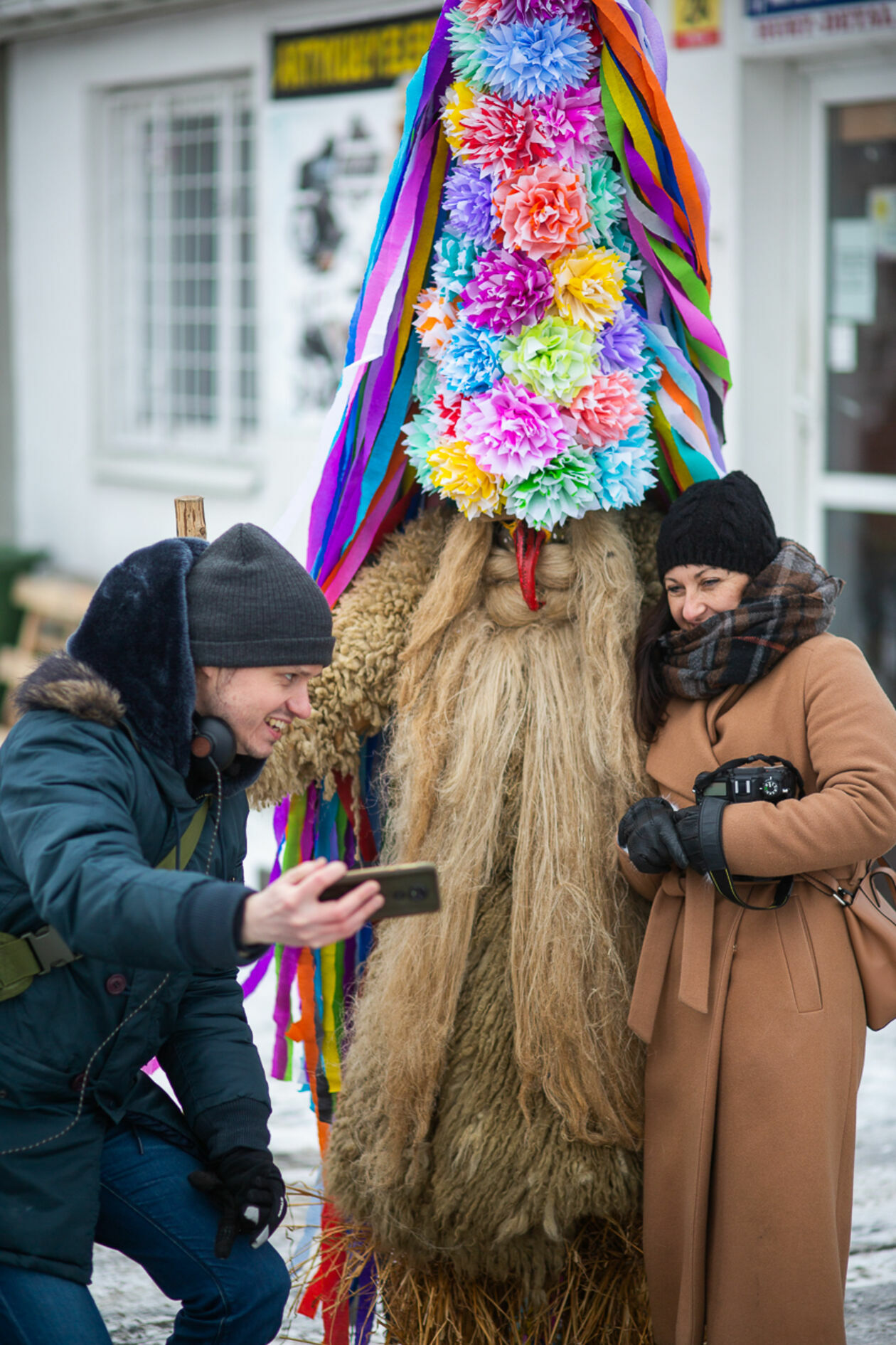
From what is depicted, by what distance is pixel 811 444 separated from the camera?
5570mm

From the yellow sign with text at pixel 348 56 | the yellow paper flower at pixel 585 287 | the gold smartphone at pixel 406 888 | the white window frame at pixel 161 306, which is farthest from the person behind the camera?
the white window frame at pixel 161 306

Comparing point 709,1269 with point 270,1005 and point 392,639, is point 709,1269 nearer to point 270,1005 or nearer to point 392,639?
point 392,639

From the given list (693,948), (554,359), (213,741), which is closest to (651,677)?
(693,948)

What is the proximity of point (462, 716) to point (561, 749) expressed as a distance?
0.59 ft

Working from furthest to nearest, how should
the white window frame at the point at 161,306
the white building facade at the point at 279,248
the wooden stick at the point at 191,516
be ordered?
the white window frame at the point at 161,306
the white building facade at the point at 279,248
the wooden stick at the point at 191,516

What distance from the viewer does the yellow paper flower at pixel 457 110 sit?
2400mm

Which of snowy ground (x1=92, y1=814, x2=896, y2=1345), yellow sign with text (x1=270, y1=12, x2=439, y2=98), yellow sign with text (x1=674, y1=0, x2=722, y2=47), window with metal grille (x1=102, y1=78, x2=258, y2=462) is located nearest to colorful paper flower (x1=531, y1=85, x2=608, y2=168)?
snowy ground (x1=92, y1=814, x2=896, y2=1345)

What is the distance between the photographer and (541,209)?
91.7 inches

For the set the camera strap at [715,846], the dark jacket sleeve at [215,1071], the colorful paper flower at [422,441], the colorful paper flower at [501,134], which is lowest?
the dark jacket sleeve at [215,1071]

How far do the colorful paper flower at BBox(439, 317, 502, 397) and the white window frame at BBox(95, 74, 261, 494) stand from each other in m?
4.98

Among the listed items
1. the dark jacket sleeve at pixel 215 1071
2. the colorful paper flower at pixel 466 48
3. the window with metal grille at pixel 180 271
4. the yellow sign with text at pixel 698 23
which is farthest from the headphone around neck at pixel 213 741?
the window with metal grille at pixel 180 271

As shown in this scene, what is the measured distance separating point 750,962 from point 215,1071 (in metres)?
0.86

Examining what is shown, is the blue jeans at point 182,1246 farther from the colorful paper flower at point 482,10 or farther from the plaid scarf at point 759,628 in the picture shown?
the colorful paper flower at point 482,10

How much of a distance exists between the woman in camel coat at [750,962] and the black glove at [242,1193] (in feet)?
2.01
